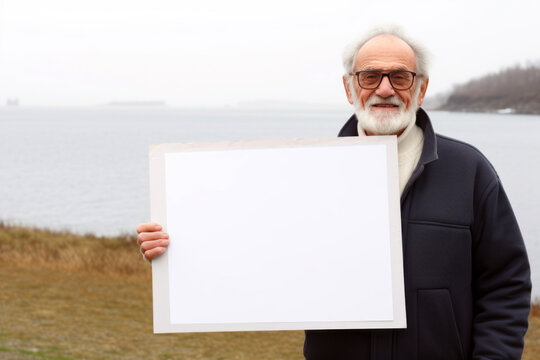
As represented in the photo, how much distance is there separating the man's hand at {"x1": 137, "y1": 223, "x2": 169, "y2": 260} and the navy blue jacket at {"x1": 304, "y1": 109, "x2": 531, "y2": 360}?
81 centimetres

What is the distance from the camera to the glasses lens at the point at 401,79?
2639 millimetres

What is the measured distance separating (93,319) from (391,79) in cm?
905

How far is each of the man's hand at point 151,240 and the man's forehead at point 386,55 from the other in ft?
3.28

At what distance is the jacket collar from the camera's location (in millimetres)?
2588

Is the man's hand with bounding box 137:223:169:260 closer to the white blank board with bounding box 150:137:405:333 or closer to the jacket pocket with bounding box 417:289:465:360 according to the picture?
the white blank board with bounding box 150:137:405:333

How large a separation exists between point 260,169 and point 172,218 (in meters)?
0.39

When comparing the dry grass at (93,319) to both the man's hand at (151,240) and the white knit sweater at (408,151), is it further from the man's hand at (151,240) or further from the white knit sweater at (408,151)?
the white knit sweater at (408,151)

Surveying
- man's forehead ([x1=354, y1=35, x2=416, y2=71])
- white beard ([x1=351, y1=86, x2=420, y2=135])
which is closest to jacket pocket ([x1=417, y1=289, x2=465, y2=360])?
white beard ([x1=351, y1=86, x2=420, y2=135])

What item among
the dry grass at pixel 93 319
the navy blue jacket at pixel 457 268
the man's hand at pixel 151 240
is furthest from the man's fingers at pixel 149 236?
the dry grass at pixel 93 319

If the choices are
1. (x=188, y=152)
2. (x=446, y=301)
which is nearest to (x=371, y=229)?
(x=446, y=301)

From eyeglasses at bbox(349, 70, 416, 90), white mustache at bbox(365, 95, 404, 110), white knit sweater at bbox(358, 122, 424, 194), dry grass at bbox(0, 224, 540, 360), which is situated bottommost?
dry grass at bbox(0, 224, 540, 360)

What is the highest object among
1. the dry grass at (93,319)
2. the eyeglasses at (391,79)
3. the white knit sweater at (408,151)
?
the eyeglasses at (391,79)

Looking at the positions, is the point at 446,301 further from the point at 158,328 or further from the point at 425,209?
the point at 158,328

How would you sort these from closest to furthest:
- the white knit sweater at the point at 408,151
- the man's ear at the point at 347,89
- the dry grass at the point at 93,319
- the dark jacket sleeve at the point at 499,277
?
the dark jacket sleeve at the point at 499,277
the white knit sweater at the point at 408,151
the man's ear at the point at 347,89
the dry grass at the point at 93,319
